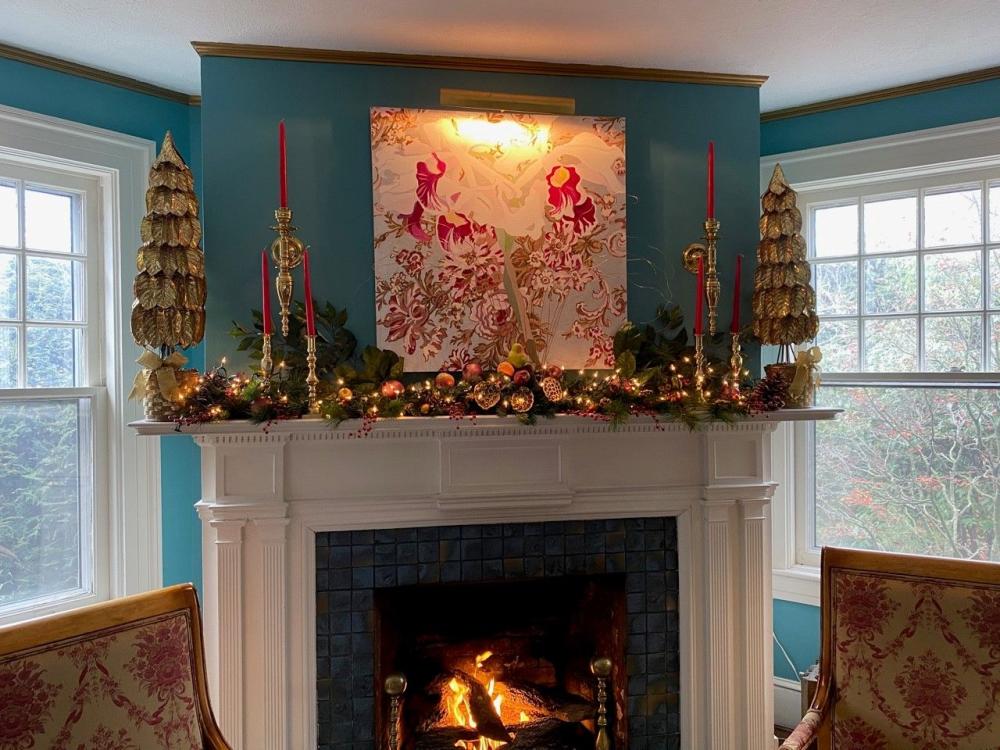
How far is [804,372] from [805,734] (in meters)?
1.09

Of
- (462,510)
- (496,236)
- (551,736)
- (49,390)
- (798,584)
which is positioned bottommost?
(551,736)

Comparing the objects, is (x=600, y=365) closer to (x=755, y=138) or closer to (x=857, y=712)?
(x=755, y=138)

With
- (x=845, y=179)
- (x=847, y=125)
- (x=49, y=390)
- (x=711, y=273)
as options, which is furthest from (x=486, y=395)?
(x=847, y=125)

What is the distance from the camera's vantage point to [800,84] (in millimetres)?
2672

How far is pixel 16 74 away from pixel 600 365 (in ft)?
7.11

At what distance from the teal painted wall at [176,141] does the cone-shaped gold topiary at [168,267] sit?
28.1 inches

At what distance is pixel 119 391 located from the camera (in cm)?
262

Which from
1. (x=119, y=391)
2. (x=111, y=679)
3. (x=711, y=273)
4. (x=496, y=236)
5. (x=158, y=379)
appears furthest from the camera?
(x=119, y=391)

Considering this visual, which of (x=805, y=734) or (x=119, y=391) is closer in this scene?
(x=805, y=734)

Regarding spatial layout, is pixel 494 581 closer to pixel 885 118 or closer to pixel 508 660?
pixel 508 660

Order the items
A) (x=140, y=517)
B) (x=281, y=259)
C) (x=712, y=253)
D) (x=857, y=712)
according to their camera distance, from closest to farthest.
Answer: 1. (x=857, y=712)
2. (x=281, y=259)
3. (x=712, y=253)
4. (x=140, y=517)

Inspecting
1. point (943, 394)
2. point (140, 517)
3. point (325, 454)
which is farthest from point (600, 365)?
point (140, 517)

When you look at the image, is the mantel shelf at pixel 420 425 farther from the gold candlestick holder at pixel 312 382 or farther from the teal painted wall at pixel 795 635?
the teal painted wall at pixel 795 635

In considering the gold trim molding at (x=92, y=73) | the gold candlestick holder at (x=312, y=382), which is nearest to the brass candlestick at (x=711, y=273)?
the gold candlestick holder at (x=312, y=382)
